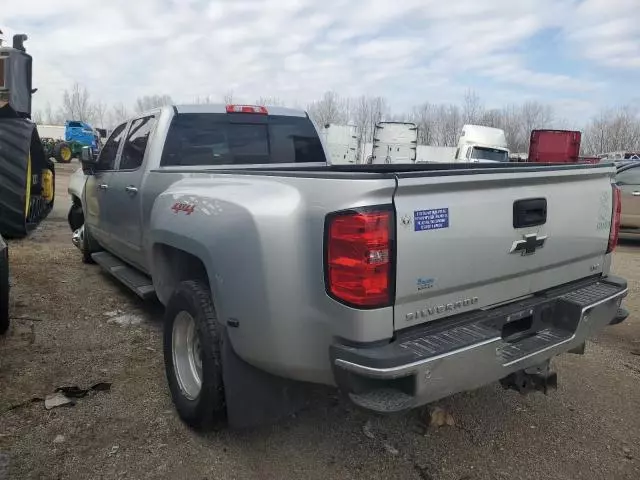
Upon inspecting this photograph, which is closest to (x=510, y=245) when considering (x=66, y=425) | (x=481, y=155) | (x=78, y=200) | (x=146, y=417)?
(x=146, y=417)

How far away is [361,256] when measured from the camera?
219 cm

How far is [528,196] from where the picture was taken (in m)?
2.70

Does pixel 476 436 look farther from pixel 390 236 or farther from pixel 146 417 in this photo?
pixel 146 417

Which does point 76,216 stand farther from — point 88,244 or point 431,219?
point 431,219

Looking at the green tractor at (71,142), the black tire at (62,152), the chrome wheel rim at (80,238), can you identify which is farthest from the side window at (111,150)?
the black tire at (62,152)

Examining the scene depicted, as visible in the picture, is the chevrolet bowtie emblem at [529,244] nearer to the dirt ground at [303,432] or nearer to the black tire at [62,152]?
the dirt ground at [303,432]

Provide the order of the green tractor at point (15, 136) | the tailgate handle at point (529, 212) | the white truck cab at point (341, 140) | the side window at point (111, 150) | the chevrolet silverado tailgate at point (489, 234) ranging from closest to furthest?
the chevrolet silverado tailgate at point (489, 234) → the tailgate handle at point (529, 212) → the side window at point (111, 150) → the green tractor at point (15, 136) → the white truck cab at point (341, 140)

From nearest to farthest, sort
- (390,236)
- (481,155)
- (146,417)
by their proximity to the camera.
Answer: (390,236) → (146,417) → (481,155)

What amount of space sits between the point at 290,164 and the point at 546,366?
9.37 ft

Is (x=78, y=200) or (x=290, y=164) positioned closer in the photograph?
(x=290, y=164)

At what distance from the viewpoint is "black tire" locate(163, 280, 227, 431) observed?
2.81 m

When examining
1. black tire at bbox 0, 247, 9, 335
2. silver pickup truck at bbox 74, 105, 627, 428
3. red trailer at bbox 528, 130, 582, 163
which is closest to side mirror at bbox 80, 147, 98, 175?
black tire at bbox 0, 247, 9, 335

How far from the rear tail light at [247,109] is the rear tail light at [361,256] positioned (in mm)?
2871

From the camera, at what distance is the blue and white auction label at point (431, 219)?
2277mm
